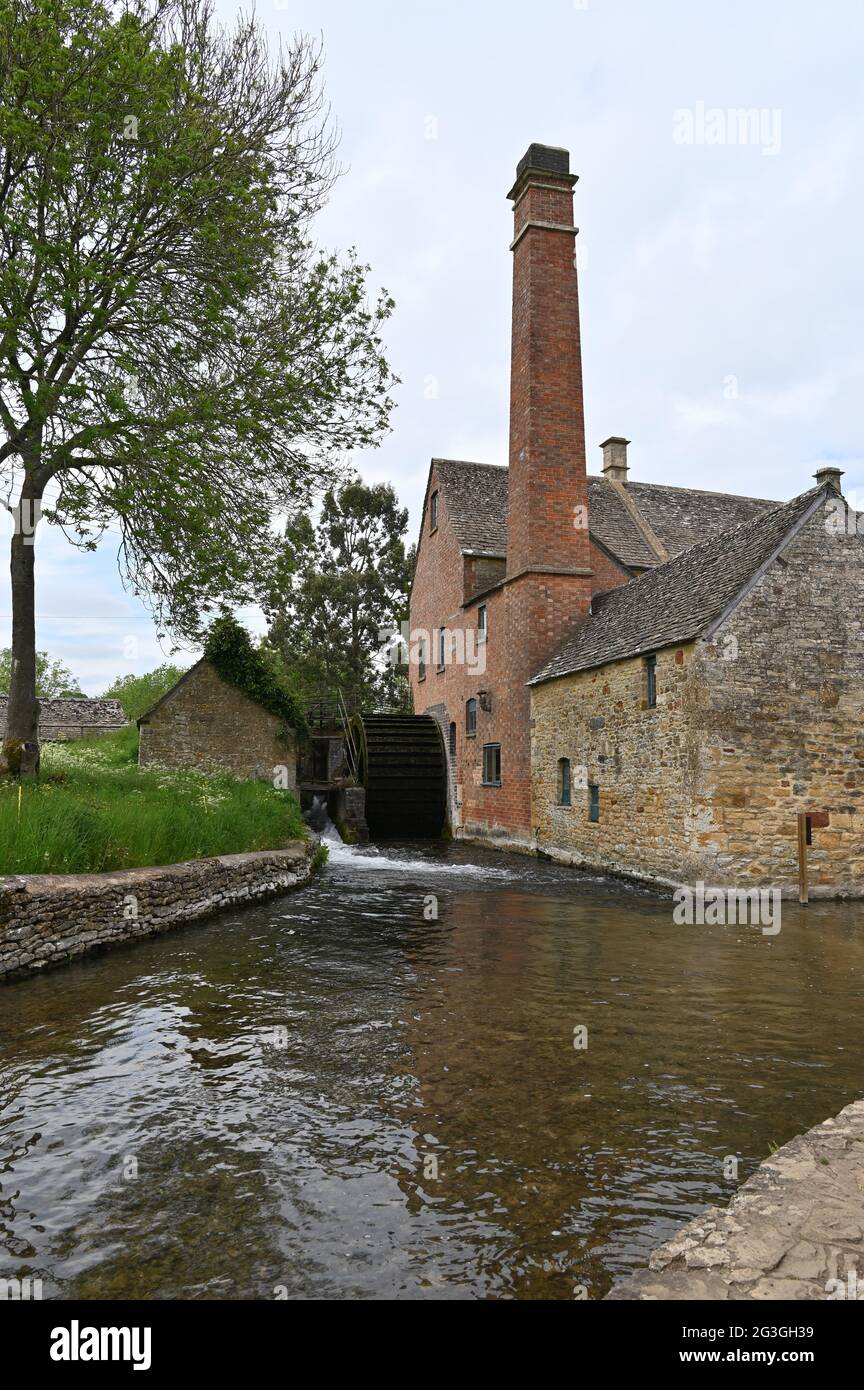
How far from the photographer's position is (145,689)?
38156 mm

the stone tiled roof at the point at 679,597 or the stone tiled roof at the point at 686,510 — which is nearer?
the stone tiled roof at the point at 679,597

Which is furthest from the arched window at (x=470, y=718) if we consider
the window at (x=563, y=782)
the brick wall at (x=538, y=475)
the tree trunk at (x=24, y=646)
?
the tree trunk at (x=24, y=646)

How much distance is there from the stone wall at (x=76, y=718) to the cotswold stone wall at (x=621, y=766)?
66.6 feet

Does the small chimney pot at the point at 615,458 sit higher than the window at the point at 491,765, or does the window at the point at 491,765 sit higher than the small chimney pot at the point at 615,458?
the small chimney pot at the point at 615,458

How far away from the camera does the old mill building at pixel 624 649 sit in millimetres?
11156

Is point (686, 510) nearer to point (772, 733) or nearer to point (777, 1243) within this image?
point (772, 733)

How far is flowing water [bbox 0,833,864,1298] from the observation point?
10.2 ft

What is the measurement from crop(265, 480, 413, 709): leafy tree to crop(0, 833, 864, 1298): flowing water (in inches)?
1147

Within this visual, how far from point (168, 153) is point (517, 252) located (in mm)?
10080

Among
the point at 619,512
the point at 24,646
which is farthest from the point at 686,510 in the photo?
the point at 24,646

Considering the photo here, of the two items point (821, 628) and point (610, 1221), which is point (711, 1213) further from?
point (821, 628)

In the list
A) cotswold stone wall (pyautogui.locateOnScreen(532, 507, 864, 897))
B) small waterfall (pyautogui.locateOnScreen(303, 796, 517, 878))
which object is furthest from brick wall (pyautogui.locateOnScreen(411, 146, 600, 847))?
cotswold stone wall (pyautogui.locateOnScreen(532, 507, 864, 897))

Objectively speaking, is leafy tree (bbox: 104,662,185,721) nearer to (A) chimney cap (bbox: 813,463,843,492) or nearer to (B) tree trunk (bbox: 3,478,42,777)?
(B) tree trunk (bbox: 3,478,42,777)

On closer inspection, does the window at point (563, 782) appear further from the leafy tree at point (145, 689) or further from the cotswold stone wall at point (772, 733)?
the leafy tree at point (145, 689)
